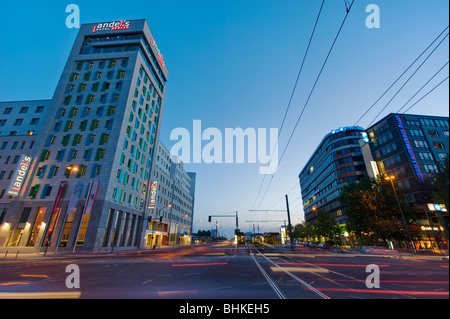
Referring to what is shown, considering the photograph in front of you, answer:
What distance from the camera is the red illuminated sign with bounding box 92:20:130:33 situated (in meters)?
50.4

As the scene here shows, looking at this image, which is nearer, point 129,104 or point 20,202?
point 20,202

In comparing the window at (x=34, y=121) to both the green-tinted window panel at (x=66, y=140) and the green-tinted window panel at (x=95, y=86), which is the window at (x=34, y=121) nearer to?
the green-tinted window panel at (x=66, y=140)

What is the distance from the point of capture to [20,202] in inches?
1415

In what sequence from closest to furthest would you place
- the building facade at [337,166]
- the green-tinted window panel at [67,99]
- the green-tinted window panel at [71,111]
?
1. the green-tinted window panel at [71,111]
2. the green-tinted window panel at [67,99]
3. the building facade at [337,166]

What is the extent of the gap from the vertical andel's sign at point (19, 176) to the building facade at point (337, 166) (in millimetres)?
63380

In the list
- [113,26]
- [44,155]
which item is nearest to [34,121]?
[44,155]

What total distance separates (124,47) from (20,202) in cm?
4034

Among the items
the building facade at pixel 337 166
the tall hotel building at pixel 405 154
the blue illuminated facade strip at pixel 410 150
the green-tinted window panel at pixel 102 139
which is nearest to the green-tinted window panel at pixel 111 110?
the green-tinted window panel at pixel 102 139

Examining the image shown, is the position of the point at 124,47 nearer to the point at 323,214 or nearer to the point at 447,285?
the point at 447,285

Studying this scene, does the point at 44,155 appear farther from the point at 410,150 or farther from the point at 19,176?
the point at 410,150

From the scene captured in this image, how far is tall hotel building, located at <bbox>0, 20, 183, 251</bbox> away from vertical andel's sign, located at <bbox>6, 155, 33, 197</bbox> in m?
0.39

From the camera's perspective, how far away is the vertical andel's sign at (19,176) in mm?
34938

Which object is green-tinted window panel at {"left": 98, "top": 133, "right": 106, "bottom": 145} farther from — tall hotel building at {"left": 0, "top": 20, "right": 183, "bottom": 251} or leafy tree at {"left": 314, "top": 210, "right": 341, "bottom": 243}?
leafy tree at {"left": 314, "top": 210, "right": 341, "bottom": 243}
